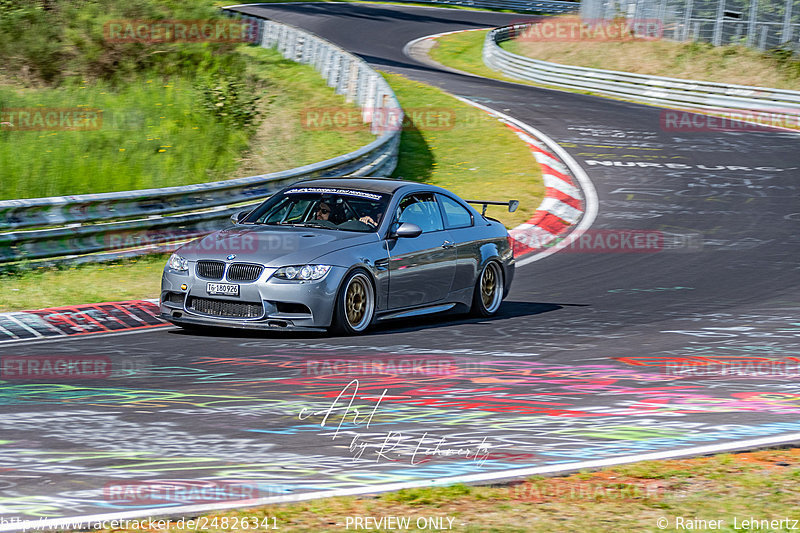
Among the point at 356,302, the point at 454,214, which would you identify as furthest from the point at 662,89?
the point at 356,302

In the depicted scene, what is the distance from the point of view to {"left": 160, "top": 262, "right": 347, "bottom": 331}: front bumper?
9.38m

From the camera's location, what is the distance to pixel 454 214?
1152 cm

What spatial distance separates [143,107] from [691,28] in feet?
80.7

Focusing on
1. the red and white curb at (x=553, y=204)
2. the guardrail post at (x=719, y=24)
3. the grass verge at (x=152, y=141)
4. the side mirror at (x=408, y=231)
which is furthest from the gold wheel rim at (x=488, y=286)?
the guardrail post at (x=719, y=24)

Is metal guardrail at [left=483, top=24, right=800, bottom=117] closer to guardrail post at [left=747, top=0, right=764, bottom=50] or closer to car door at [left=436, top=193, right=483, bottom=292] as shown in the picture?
guardrail post at [left=747, top=0, right=764, bottom=50]

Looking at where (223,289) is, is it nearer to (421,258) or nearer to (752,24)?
(421,258)

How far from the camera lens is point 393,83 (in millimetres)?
28859

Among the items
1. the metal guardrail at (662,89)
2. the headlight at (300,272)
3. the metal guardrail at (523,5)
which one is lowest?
the metal guardrail at (662,89)

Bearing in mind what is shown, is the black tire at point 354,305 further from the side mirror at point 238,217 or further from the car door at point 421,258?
the side mirror at point 238,217

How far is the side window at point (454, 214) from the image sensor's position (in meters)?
11.4

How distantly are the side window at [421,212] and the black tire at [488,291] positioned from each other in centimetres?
79

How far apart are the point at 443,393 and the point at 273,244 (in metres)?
3.03

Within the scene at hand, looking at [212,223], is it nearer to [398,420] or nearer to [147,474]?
[398,420]

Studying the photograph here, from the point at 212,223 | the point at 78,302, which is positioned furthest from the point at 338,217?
the point at 212,223
